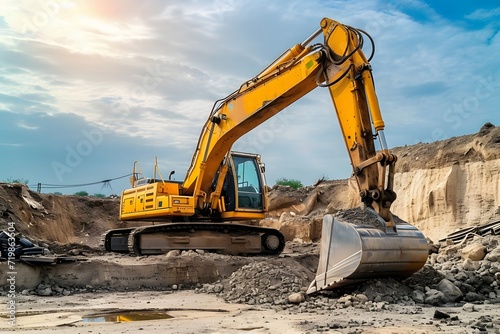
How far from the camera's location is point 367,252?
7297 millimetres

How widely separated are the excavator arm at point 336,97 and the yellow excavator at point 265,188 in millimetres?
16

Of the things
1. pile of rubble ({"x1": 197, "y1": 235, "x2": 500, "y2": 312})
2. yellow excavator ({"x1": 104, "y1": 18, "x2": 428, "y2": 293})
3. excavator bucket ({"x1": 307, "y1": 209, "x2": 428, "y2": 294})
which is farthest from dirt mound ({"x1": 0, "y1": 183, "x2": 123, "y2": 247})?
excavator bucket ({"x1": 307, "y1": 209, "x2": 428, "y2": 294})

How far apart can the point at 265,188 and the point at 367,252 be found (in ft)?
19.3

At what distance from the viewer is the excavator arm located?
7.72 meters

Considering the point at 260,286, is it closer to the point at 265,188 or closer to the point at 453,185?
the point at 265,188

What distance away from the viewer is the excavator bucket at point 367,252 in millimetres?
7373

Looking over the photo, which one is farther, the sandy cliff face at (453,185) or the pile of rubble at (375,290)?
the sandy cliff face at (453,185)

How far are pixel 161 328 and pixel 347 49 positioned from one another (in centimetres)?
506

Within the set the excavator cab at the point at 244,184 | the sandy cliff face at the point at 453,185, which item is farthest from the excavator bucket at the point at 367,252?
the sandy cliff face at the point at 453,185

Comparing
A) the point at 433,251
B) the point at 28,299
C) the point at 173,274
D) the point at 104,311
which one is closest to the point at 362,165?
the point at 104,311

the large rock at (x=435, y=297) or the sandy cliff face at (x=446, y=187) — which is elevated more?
the sandy cliff face at (x=446, y=187)

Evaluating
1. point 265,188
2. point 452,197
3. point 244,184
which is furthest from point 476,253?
point 452,197

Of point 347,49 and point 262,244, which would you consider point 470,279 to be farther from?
point 262,244

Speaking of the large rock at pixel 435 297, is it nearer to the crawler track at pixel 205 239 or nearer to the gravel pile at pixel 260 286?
the gravel pile at pixel 260 286
